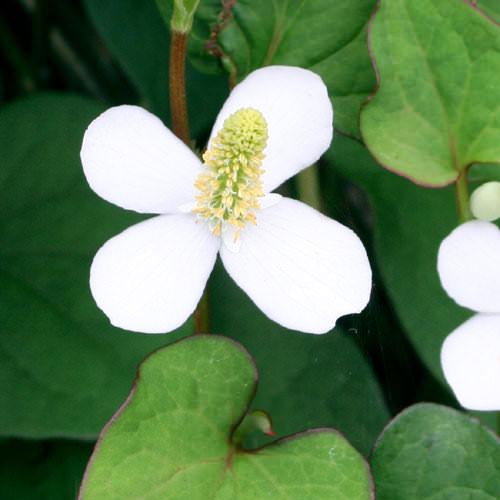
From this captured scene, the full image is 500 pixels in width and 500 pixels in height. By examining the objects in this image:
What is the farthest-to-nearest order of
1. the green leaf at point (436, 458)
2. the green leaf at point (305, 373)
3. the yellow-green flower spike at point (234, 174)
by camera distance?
1. the green leaf at point (305, 373)
2. the green leaf at point (436, 458)
3. the yellow-green flower spike at point (234, 174)

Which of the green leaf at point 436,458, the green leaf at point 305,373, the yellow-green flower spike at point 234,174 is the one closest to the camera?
the yellow-green flower spike at point 234,174

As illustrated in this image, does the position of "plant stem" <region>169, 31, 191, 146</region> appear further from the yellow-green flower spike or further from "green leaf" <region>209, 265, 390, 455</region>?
"green leaf" <region>209, 265, 390, 455</region>

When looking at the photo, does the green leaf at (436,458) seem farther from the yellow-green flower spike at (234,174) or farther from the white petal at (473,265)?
the yellow-green flower spike at (234,174)

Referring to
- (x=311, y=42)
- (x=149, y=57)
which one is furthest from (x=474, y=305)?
(x=149, y=57)

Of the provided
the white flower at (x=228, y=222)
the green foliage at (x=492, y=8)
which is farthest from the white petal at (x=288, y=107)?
the green foliage at (x=492, y=8)

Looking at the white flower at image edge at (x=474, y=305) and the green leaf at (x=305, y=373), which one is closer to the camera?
the white flower at image edge at (x=474, y=305)

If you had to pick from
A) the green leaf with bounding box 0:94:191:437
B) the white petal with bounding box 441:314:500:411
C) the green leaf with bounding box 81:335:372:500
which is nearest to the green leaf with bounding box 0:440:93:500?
the green leaf with bounding box 0:94:191:437

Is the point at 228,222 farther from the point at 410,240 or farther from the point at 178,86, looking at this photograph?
the point at 410,240
